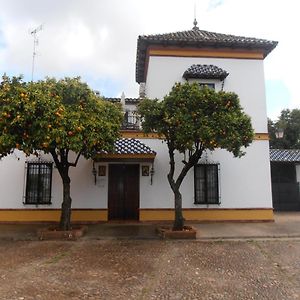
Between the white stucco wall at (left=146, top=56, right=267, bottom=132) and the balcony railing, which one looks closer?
the balcony railing

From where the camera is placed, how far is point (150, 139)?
44.4 ft

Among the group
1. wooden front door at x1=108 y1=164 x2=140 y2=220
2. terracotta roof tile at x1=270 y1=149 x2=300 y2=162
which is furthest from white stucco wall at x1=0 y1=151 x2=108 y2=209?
terracotta roof tile at x1=270 y1=149 x2=300 y2=162

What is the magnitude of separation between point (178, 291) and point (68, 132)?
17.4 feet

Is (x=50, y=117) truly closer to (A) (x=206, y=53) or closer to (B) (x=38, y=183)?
(B) (x=38, y=183)

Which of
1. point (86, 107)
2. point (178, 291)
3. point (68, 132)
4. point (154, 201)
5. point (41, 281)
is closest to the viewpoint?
point (178, 291)

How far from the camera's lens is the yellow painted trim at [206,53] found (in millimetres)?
14203

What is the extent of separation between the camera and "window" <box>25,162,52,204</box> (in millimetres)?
12953

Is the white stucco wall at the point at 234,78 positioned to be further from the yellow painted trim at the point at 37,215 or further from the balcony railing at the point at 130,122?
the yellow painted trim at the point at 37,215

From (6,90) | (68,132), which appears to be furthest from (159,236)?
(6,90)

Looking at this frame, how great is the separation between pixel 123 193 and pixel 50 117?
5.31m

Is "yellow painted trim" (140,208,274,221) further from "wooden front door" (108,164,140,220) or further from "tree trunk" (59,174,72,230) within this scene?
"tree trunk" (59,174,72,230)

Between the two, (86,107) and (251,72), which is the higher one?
(251,72)

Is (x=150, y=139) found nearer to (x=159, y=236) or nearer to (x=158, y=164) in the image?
(x=158, y=164)

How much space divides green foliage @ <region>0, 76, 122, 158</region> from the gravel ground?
2.79m
